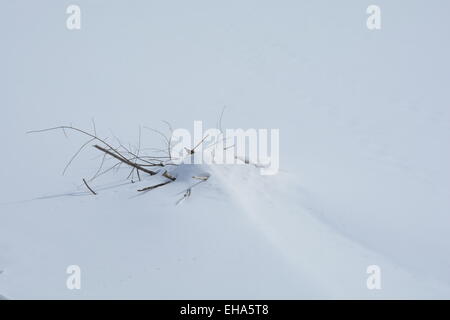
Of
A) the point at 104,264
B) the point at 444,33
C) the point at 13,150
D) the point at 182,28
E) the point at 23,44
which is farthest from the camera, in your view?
the point at 182,28

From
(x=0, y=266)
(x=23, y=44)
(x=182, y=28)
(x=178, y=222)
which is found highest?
(x=182, y=28)

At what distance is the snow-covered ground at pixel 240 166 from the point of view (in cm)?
141

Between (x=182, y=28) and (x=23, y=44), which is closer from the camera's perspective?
(x=23, y=44)

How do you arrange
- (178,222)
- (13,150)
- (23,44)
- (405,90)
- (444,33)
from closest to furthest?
(178,222) → (13,150) → (405,90) → (23,44) → (444,33)

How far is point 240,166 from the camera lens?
6.48 ft

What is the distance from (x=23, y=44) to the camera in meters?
4.27

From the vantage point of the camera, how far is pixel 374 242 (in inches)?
69.6

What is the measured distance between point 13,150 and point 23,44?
7.63 feet

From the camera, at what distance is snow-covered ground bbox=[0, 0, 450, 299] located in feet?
4.62

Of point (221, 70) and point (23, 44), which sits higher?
point (23, 44)

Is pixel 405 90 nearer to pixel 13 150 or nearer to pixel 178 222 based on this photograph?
pixel 178 222
